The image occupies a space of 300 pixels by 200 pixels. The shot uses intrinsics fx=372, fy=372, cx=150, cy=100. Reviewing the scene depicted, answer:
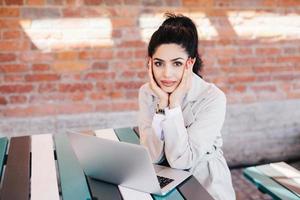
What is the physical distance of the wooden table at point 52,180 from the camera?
4.61ft

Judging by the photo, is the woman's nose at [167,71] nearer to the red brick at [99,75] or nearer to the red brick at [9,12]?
the red brick at [99,75]

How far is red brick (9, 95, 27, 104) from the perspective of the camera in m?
2.92

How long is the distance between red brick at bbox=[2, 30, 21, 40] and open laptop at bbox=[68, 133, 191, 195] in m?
1.64

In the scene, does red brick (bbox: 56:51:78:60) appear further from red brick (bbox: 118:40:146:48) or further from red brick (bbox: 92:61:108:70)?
red brick (bbox: 118:40:146:48)

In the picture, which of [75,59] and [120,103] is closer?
[75,59]

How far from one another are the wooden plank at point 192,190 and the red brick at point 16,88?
72.2 inches

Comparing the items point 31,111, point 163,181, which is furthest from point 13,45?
point 163,181

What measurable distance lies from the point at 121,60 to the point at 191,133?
154 centimetres

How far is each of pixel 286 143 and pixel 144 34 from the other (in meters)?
1.82

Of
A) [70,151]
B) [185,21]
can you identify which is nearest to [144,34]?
[185,21]

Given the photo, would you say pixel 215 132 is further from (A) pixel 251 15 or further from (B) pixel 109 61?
(A) pixel 251 15

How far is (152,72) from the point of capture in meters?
1.83

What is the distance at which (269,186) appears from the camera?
2.11 metres

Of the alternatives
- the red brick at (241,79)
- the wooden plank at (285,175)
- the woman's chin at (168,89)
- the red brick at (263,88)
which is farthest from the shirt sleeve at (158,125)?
the red brick at (263,88)
